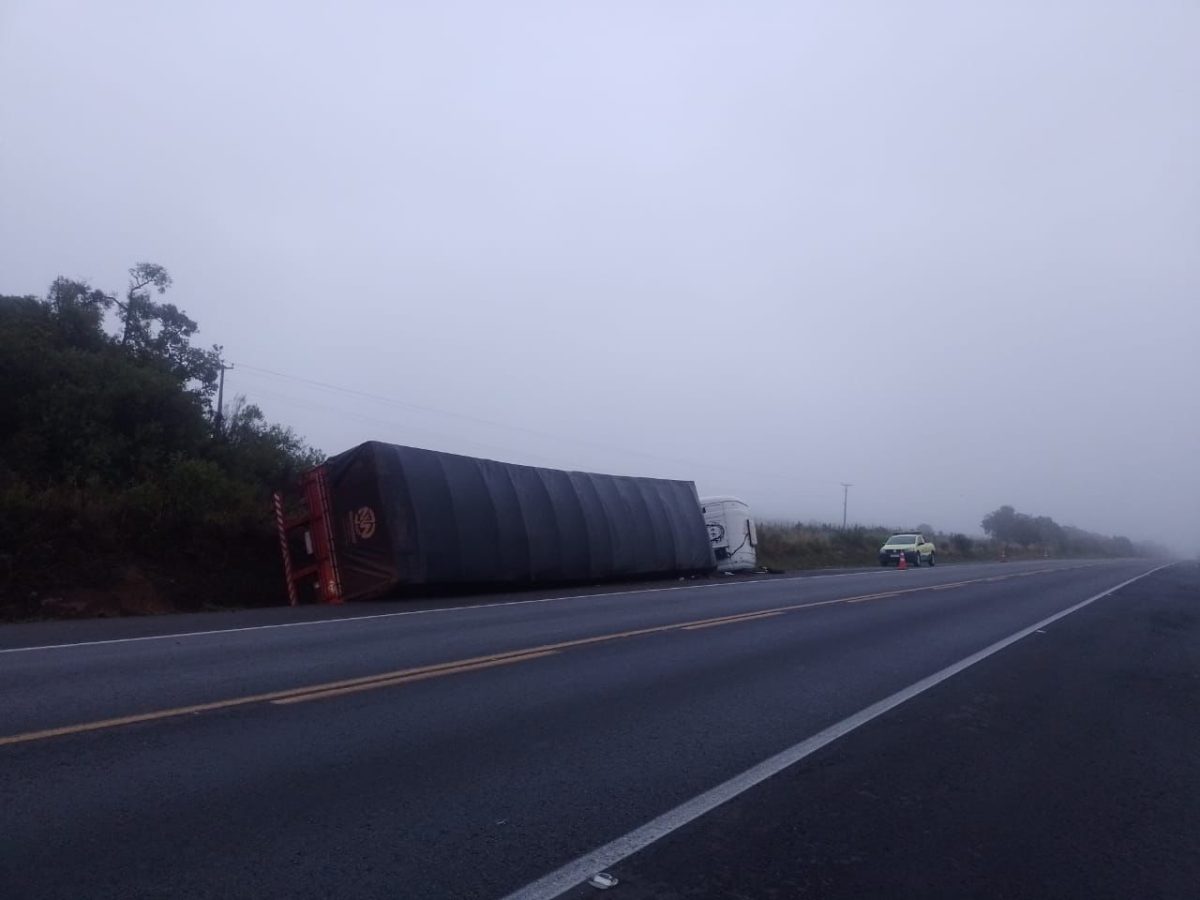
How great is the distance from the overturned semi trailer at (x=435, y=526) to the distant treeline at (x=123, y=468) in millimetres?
1508

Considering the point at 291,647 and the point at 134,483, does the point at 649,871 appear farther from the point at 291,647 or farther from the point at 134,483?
the point at 134,483

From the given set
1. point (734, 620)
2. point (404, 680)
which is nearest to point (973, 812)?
point (404, 680)

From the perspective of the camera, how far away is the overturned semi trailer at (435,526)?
21922mm

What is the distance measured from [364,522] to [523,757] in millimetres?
14859

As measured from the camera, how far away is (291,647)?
518 inches

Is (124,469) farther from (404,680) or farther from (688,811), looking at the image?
(688,811)

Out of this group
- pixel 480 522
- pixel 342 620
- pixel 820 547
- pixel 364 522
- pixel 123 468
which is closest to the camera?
pixel 342 620

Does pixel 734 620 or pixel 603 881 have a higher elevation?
pixel 734 620

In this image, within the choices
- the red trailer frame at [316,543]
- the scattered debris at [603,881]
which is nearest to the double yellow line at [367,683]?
the scattered debris at [603,881]

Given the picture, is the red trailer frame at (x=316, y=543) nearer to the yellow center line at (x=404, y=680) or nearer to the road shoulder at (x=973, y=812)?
the yellow center line at (x=404, y=680)

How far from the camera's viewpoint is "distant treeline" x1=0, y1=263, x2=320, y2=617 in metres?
20.1

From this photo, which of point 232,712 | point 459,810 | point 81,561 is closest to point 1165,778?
point 459,810

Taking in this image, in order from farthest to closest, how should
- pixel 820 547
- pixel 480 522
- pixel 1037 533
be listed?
pixel 1037 533
pixel 820 547
pixel 480 522

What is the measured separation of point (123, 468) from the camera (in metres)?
28.4
